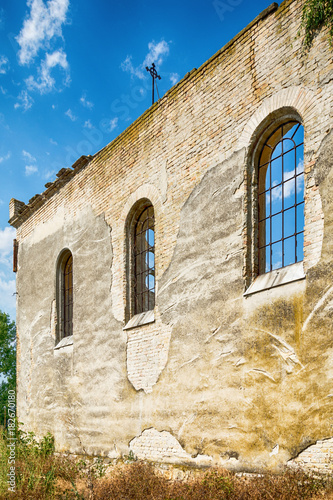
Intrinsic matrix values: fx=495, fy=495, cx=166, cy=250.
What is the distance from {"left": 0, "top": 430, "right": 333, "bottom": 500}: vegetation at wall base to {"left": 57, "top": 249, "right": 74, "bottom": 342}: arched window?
3777mm

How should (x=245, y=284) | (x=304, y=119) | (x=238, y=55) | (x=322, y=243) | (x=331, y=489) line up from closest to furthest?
(x=331, y=489), (x=322, y=243), (x=304, y=119), (x=245, y=284), (x=238, y=55)

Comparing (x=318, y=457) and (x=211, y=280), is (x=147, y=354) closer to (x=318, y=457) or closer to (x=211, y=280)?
(x=211, y=280)

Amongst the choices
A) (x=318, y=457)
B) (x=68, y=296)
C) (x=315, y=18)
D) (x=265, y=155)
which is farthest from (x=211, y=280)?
(x=68, y=296)

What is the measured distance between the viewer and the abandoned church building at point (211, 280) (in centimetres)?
620

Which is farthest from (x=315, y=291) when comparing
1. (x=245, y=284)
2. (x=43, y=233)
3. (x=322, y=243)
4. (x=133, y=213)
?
(x=43, y=233)

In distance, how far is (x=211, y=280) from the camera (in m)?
7.75

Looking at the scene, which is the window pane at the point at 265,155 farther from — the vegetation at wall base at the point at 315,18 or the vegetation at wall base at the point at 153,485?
the vegetation at wall base at the point at 153,485

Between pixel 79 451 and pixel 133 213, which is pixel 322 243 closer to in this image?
pixel 133 213

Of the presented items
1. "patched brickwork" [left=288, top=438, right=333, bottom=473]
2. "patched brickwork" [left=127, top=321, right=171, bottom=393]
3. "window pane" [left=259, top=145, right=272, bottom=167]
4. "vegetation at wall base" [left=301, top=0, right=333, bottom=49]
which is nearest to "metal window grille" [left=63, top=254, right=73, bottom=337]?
"patched brickwork" [left=127, top=321, right=171, bottom=393]

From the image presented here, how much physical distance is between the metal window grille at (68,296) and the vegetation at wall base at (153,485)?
3.80 m

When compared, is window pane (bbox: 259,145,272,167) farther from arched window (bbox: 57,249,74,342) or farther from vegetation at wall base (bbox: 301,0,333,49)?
arched window (bbox: 57,249,74,342)

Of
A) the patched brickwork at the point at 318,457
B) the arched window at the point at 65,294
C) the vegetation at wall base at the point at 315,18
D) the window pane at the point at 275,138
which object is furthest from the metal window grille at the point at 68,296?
the vegetation at wall base at the point at 315,18

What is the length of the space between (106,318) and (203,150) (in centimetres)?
426

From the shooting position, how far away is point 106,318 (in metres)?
10.5
